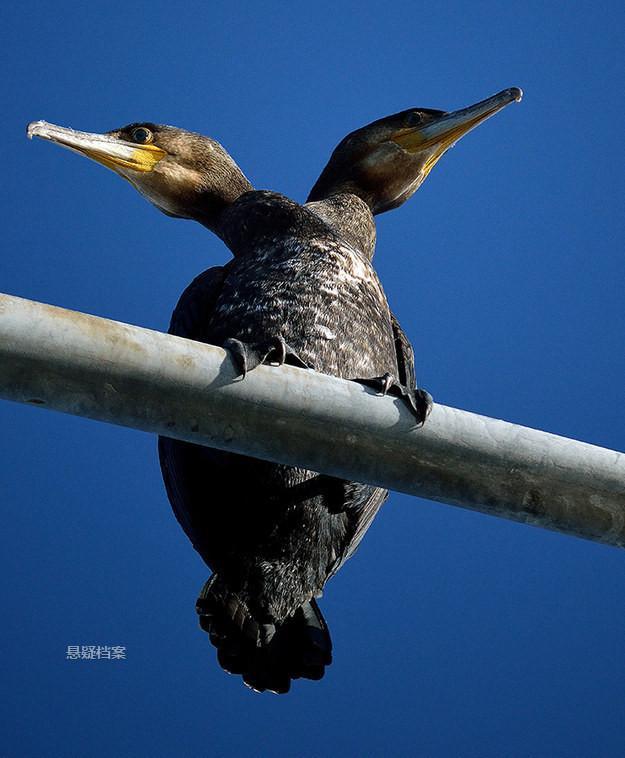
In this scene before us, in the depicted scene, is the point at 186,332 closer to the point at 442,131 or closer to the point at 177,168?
the point at 177,168

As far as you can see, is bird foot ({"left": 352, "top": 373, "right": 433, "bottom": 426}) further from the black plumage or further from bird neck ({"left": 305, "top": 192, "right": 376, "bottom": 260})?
bird neck ({"left": 305, "top": 192, "right": 376, "bottom": 260})

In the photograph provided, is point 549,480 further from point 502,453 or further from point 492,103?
point 492,103

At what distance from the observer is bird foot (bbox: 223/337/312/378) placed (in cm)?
194

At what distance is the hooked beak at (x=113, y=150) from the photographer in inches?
161

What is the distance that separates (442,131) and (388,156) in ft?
0.78

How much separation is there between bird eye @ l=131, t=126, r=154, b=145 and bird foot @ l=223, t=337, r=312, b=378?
80.2 inches

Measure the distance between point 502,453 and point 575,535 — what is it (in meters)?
0.26

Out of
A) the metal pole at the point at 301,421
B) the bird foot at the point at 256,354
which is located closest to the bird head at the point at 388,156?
the bird foot at the point at 256,354

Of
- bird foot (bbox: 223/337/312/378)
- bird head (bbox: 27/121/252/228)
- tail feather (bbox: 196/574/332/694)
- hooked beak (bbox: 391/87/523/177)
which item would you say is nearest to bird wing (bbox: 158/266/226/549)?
tail feather (bbox: 196/574/332/694)

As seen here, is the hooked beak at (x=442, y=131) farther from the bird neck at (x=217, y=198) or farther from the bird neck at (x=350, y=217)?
the bird neck at (x=217, y=198)

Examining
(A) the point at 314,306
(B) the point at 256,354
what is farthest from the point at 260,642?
(B) the point at 256,354

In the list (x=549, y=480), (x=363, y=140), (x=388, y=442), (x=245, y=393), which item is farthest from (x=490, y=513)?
(x=363, y=140)

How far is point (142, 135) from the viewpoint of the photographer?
4.39m
